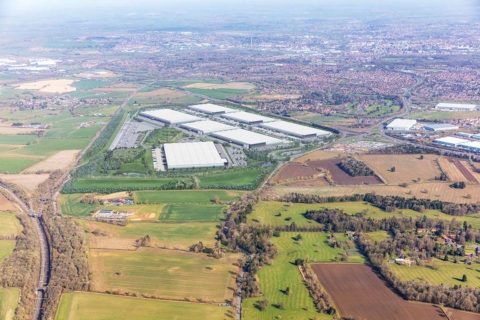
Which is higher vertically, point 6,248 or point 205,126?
point 6,248

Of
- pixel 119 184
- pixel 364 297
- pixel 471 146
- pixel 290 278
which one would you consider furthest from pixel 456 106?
pixel 364 297

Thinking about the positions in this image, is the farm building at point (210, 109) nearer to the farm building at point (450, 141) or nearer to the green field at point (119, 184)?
the green field at point (119, 184)

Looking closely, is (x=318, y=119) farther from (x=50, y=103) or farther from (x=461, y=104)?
(x=50, y=103)

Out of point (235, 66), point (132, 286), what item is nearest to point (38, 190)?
point (132, 286)

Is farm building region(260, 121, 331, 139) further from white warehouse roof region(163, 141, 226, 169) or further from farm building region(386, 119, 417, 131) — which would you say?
white warehouse roof region(163, 141, 226, 169)

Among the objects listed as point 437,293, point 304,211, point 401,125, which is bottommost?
point 304,211

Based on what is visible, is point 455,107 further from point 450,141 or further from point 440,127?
point 450,141

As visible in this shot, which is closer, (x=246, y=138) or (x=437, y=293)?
(x=437, y=293)
